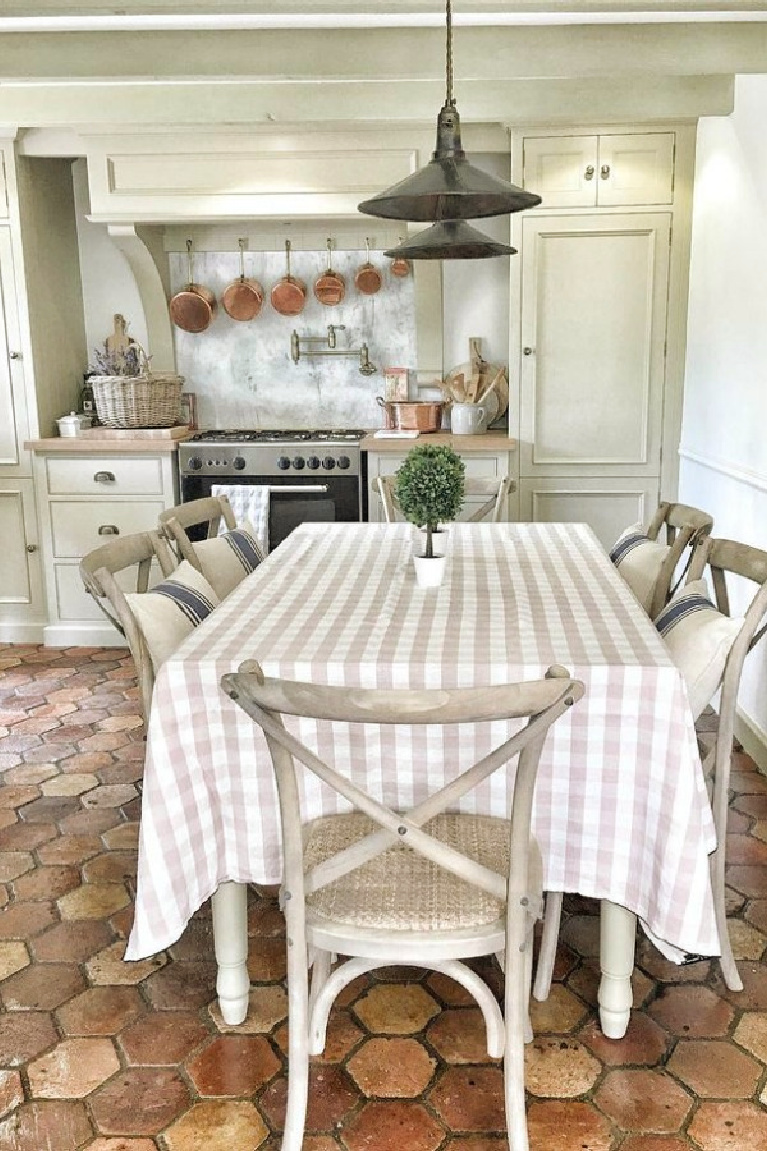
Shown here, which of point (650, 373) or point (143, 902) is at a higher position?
point (650, 373)

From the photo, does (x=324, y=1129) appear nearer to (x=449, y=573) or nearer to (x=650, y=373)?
(x=449, y=573)

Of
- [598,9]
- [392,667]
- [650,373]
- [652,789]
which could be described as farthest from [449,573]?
[650,373]

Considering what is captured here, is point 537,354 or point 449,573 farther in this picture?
point 537,354

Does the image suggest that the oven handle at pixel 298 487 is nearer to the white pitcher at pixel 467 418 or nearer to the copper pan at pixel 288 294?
the white pitcher at pixel 467 418

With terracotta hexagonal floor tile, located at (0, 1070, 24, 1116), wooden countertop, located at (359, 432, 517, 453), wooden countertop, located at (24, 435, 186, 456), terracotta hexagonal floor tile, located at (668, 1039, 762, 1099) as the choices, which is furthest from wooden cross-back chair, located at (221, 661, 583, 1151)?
wooden countertop, located at (24, 435, 186, 456)

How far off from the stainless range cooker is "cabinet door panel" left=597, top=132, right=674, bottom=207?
1502 mm

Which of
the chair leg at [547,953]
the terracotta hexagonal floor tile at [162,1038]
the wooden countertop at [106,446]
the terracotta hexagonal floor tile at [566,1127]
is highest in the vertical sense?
the wooden countertop at [106,446]

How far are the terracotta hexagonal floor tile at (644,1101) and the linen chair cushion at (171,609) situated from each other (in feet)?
3.92

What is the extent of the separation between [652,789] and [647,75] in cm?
257

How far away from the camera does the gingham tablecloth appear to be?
174cm

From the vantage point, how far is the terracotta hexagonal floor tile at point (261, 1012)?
207cm

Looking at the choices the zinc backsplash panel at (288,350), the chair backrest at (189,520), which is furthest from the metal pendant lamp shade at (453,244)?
the zinc backsplash panel at (288,350)

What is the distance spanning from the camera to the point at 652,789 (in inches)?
69.4

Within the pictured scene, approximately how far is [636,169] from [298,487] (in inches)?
76.3
